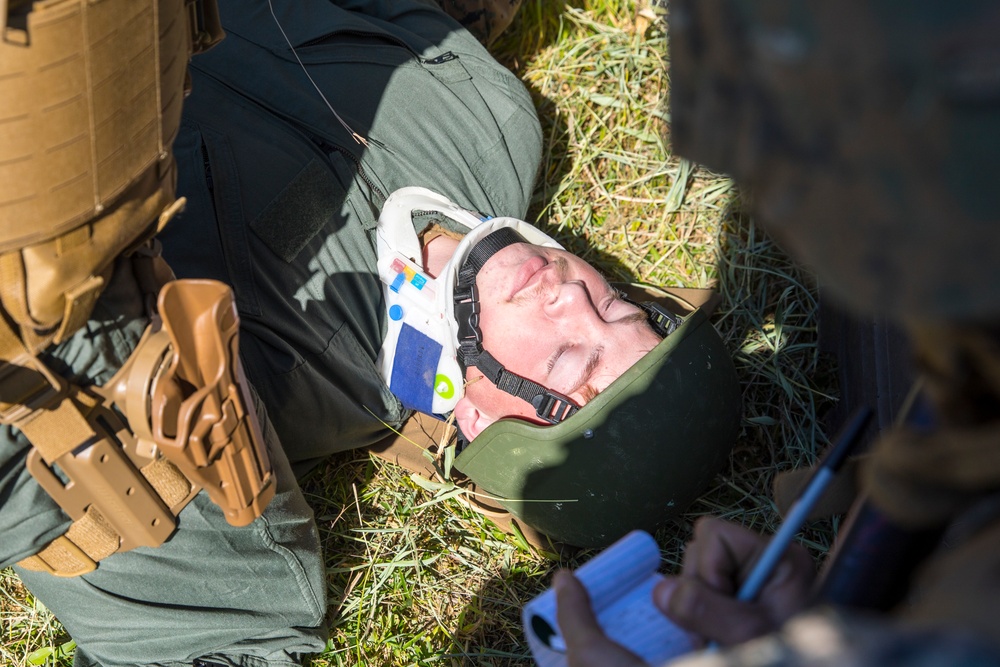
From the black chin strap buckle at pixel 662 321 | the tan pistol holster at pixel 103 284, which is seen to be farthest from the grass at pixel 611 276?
the tan pistol holster at pixel 103 284

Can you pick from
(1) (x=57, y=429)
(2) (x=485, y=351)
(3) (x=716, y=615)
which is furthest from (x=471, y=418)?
(3) (x=716, y=615)

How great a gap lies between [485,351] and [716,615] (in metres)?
1.65

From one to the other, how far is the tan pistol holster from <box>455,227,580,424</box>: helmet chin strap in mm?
800

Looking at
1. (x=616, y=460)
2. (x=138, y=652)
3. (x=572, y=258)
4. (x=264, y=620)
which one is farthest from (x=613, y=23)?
(x=138, y=652)

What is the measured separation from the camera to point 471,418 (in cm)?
253

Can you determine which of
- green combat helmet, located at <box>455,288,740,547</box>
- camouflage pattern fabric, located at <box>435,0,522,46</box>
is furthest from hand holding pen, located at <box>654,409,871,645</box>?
camouflage pattern fabric, located at <box>435,0,522,46</box>

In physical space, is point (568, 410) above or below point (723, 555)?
below

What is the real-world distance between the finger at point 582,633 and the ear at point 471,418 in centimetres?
149

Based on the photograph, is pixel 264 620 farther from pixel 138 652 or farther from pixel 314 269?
pixel 314 269

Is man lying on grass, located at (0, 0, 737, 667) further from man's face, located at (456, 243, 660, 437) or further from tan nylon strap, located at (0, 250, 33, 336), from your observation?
tan nylon strap, located at (0, 250, 33, 336)

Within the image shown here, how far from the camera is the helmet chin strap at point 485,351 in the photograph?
2357mm

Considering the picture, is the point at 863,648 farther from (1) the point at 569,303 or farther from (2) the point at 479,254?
(2) the point at 479,254

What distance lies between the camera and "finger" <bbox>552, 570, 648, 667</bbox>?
0.87 metres

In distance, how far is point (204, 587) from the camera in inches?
78.4
